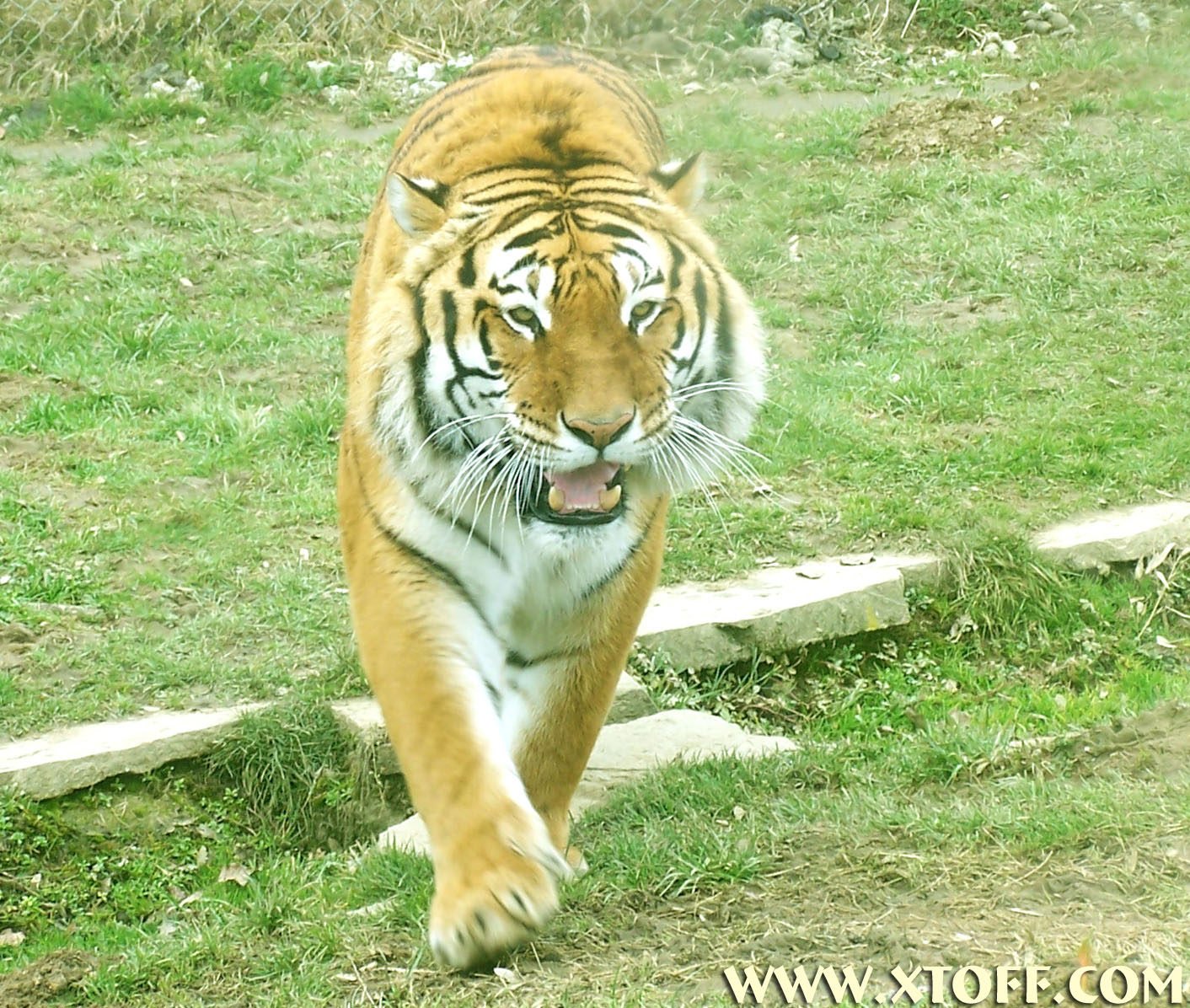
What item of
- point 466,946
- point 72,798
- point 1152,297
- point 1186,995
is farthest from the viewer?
point 1152,297

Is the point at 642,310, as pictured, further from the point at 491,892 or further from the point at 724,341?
the point at 491,892

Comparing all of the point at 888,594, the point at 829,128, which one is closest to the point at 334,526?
the point at 888,594

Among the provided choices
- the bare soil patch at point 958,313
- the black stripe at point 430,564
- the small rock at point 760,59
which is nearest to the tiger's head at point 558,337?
the black stripe at point 430,564

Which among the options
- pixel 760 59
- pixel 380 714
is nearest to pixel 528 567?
pixel 380 714

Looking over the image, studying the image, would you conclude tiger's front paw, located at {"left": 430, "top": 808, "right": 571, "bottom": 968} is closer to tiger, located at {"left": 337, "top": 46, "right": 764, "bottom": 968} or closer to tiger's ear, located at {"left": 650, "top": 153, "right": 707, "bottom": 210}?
tiger, located at {"left": 337, "top": 46, "right": 764, "bottom": 968}

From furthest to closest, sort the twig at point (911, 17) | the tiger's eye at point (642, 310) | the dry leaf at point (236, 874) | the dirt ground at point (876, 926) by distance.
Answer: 1. the twig at point (911, 17)
2. the dry leaf at point (236, 874)
3. the tiger's eye at point (642, 310)
4. the dirt ground at point (876, 926)

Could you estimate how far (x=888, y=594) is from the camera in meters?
5.20

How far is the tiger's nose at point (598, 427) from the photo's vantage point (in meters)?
3.06

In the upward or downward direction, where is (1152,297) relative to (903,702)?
upward

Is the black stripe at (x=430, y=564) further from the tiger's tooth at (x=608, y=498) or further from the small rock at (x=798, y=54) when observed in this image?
the small rock at (x=798, y=54)

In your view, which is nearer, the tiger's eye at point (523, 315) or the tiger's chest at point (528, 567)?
the tiger's eye at point (523, 315)

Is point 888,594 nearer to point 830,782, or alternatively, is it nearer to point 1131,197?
point 830,782

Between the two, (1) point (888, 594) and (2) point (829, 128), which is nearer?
(1) point (888, 594)

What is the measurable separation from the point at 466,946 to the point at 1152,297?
5685 mm
